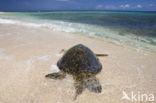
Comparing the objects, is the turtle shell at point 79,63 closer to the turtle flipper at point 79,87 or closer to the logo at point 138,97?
the turtle flipper at point 79,87

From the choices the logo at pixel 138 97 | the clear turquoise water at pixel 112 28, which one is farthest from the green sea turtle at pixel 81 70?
the clear turquoise water at pixel 112 28

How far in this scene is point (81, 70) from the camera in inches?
87.4

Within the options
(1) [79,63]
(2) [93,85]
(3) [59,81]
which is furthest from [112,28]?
(3) [59,81]

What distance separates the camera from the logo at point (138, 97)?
1912mm

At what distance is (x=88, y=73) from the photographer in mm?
2234

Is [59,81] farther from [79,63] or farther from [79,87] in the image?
[79,63]

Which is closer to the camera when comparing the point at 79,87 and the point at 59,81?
the point at 79,87

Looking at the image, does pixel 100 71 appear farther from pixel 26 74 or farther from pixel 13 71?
pixel 13 71

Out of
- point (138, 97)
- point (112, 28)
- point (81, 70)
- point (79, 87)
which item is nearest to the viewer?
point (138, 97)

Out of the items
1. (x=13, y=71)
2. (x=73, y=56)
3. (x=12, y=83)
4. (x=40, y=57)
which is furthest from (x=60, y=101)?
(x=40, y=57)

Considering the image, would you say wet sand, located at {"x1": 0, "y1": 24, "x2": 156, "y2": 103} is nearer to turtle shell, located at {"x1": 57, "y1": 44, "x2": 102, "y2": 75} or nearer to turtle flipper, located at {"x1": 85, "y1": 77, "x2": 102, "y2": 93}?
turtle flipper, located at {"x1": 85, "y1": 77, "x2": 102, "y2": 93}

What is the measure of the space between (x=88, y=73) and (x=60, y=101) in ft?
2.65

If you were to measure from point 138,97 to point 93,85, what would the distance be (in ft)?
2.95

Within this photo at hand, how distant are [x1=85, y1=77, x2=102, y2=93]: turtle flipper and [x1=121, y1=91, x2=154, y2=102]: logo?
0.49 m
